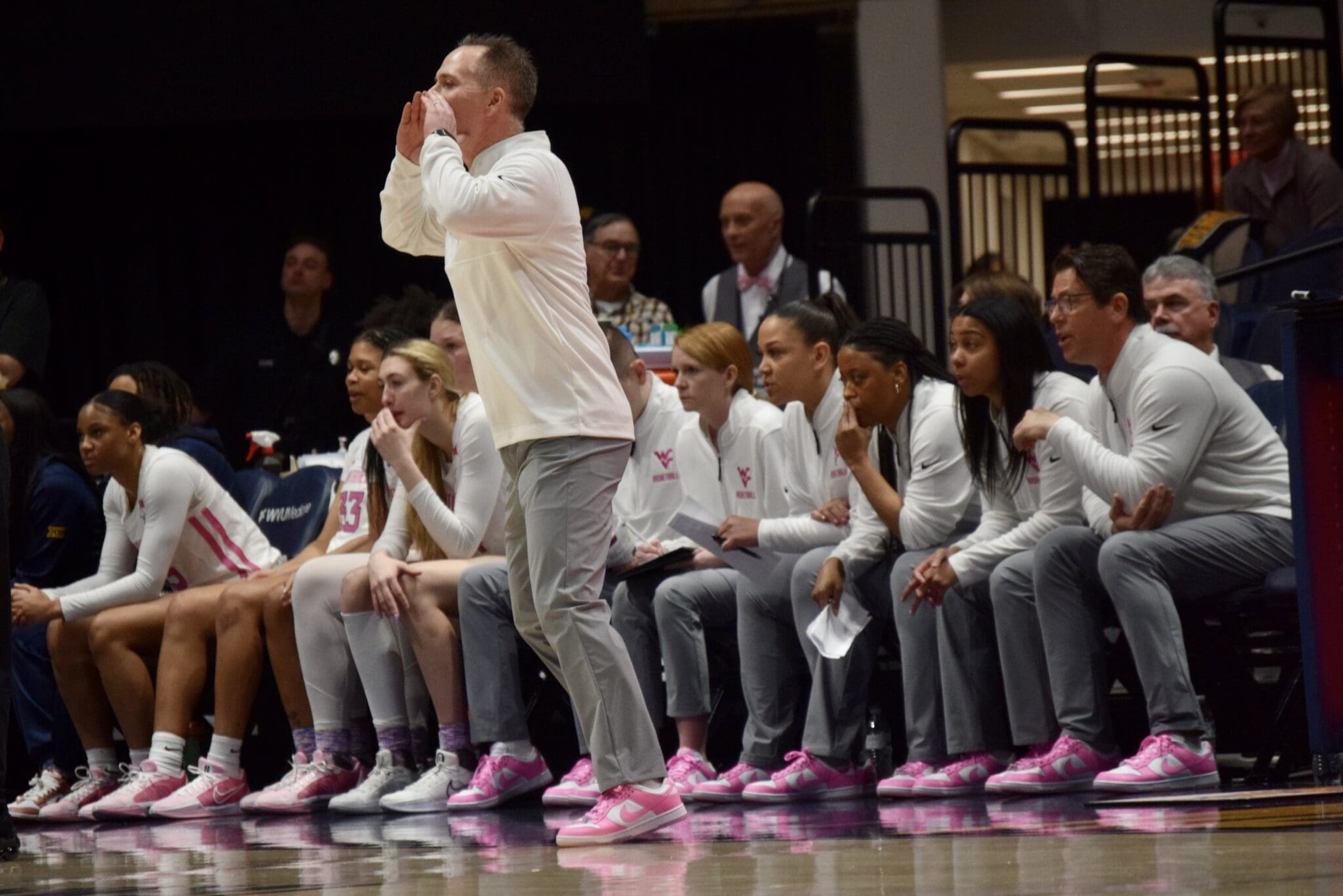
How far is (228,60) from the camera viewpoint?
7.86m

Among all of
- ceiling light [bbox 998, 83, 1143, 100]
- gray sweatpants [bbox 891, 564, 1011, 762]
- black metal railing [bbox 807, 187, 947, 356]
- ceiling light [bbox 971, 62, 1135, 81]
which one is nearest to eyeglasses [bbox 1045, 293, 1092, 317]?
gray sweatpants [bbox 891, 564, 1011, 762]

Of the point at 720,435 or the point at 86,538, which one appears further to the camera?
the point at 86,538

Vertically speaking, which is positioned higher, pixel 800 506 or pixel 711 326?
pixel 711 326

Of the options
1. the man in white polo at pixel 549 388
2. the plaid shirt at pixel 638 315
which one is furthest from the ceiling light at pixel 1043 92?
the man in white polo at pixel 549 388

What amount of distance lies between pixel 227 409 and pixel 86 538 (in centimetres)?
165

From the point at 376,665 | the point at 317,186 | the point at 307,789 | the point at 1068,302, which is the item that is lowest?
the point at 307,789

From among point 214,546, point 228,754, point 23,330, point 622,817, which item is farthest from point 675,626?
point 23,330

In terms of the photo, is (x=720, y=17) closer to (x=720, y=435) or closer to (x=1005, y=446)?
(x=720, y=435)

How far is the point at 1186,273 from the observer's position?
4.91 metres

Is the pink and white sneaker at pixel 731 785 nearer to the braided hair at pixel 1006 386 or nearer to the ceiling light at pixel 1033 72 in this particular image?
the braided hair at pixel 1006 386

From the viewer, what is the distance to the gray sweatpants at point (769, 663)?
459 cm

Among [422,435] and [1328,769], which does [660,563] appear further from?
[1328,769]

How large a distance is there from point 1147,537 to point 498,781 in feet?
5.90

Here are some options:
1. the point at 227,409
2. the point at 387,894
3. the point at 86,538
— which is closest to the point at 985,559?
the point at 387,894
